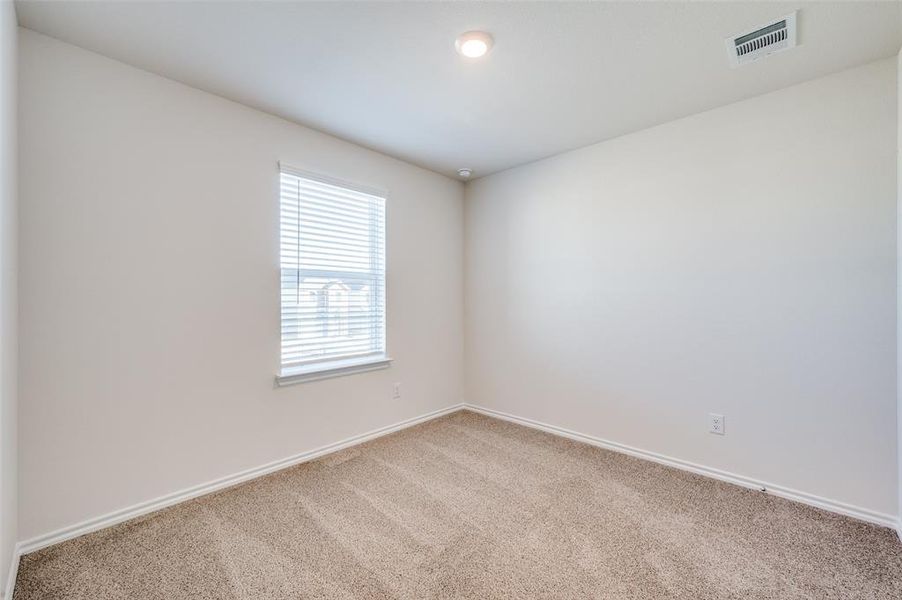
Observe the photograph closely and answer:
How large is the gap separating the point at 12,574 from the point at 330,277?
211 cm

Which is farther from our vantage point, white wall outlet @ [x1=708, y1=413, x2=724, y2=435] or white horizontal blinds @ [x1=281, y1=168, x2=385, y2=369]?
white horizontal blinds @ [x1=281, y1=168, x2=385, y2=369]

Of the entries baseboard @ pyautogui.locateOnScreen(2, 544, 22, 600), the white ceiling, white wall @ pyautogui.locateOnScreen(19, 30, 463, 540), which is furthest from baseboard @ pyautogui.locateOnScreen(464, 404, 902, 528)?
baseboard @ pyautogui.locateOnScreen(2, 544, 22, 600)

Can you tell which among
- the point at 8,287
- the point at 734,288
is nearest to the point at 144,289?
the point at 8,287

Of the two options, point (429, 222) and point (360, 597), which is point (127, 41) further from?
point (360, 597)

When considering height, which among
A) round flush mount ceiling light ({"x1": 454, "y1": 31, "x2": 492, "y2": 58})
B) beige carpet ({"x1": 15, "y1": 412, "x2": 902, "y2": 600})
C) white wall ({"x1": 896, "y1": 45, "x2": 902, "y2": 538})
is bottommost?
beige carpet ({"x1": 15, "y1": 412, "x2": 902, "y2": 600})

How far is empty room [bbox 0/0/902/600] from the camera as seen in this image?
172cm

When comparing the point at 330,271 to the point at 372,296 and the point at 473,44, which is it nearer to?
the point at 372,296

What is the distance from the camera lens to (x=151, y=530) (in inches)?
77.9

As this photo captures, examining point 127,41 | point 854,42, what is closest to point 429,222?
point 127,41

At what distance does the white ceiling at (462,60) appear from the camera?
1704 millimetres

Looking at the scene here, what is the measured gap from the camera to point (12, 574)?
162 cm

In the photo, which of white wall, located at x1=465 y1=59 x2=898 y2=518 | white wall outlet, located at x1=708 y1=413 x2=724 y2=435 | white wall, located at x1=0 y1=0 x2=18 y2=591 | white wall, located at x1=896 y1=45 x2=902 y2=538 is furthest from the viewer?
white wall outlet, located at x1=708 y1=413 x2=724 y2=435

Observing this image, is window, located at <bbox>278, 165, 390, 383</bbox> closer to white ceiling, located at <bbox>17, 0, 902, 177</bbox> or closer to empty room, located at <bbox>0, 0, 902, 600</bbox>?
empty room, located at <bbox>0, 0, 902, 600</bbox>

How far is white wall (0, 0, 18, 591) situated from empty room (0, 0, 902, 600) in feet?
0.10
